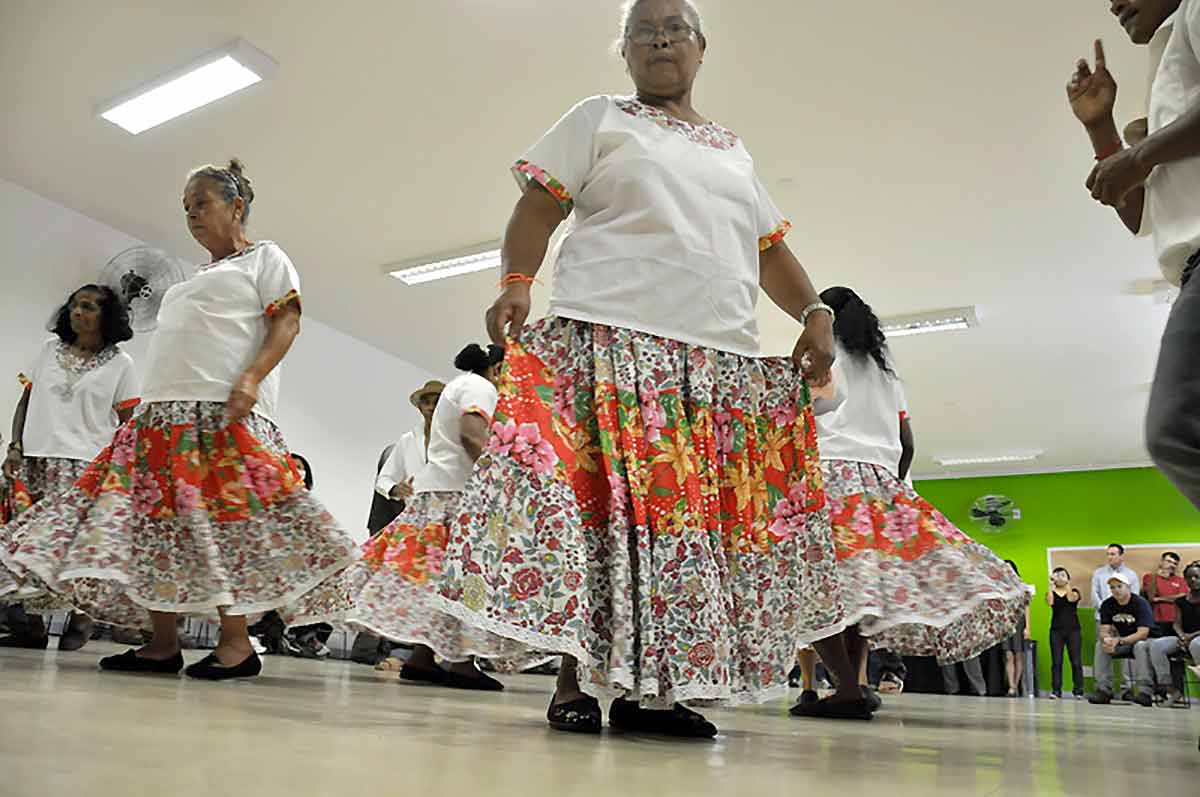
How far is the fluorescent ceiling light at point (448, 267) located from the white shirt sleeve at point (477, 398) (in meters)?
3.89

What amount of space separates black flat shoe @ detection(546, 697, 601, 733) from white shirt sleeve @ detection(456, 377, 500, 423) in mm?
2066

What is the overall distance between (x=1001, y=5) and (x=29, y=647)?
5050mm

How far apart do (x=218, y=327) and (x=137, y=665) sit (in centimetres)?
97

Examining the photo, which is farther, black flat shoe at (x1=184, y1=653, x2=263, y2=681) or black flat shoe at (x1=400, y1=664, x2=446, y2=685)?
black flat shoe at (x1=400, y1=664, x2=446, y2=685)

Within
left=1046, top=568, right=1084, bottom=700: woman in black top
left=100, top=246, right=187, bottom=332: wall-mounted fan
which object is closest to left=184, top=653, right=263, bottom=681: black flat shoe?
left=100, top=246, right=187, bottom=332: wall-mounted fan

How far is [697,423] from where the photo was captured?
188cm

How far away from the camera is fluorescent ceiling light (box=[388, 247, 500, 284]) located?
7820mm

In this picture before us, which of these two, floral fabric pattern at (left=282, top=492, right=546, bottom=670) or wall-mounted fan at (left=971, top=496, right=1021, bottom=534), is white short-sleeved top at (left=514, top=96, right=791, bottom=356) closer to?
floral fabric pattern at (left=282, top=492, right=546, bottom=670)

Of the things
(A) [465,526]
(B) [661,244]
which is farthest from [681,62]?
(A) [465,526]

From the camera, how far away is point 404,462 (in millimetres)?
6020

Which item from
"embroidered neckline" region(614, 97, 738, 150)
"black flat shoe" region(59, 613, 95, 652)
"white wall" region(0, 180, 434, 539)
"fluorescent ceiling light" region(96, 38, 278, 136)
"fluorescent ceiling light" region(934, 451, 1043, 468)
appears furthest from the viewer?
"fluorescent ceiling light" region(934, 451, 1043, 468)

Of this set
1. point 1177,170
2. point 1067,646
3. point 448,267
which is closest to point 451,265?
point 448,267

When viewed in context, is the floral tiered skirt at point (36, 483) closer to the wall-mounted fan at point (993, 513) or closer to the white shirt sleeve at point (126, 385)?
the white shirt sleeve at point (126, 385)

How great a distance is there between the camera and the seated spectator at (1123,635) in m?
8.92
